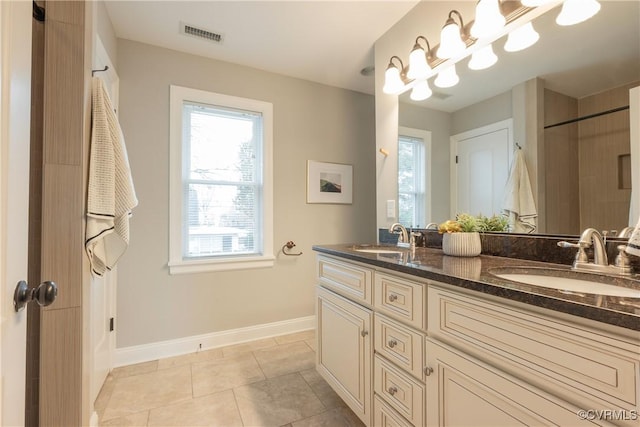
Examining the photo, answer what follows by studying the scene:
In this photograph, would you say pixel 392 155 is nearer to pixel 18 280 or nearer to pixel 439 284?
pixel 439 284

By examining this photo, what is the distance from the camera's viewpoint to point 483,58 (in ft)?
5.13

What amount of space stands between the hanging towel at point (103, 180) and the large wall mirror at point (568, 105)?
76.0 inches

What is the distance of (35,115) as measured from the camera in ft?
3.49

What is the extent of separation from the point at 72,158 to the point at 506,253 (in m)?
2.01

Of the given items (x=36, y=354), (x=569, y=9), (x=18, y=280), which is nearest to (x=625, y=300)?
(x=569, y=9)

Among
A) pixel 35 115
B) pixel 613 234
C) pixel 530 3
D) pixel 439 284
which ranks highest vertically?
pixel 530 3

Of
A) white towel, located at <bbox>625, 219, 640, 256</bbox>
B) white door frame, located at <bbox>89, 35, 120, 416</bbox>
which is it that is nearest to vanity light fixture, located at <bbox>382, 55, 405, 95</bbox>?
white towel, located at <bbox>625, 219, 640, 256</bbox>

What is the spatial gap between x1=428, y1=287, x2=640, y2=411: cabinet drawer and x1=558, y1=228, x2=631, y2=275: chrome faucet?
536 millimetres

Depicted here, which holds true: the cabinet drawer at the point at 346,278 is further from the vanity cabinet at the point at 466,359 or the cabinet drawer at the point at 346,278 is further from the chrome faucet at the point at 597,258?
the chrome faucet at the point at 597,258

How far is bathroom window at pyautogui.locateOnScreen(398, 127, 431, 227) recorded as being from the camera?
2.01 metres

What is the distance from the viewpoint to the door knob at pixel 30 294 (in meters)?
0.68

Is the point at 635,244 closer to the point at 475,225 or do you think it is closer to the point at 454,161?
the point at 475,225

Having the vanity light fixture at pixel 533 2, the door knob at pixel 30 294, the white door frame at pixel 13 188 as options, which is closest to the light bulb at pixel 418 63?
the vanity light fixture at pixel 533 2

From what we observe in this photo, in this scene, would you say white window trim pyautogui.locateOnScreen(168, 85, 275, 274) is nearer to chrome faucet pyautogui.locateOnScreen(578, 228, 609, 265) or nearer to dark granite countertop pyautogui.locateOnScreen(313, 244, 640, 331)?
dark granite countertop pyautogui.locateOnScreen(313, 244, 640, 331)
